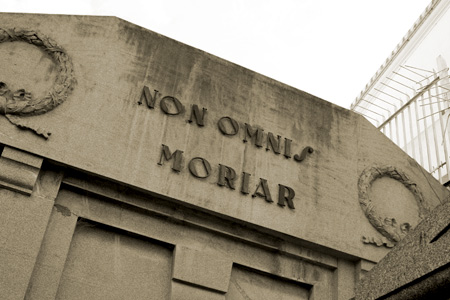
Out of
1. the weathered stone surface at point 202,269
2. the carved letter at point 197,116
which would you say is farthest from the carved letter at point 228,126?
the weathered stone surface at point 202,269

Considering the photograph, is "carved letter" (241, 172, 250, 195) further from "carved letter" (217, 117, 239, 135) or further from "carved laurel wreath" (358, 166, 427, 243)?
"carved laurel wreath" (358, 166, 427, 243)

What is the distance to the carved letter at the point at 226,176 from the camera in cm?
949

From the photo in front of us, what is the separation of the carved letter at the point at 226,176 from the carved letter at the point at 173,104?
999 mm

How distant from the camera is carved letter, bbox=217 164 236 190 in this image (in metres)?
9.49

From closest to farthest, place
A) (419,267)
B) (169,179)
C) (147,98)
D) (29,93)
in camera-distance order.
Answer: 1. (419,267)
2. (29,93)
3. (169,179)
4. (147,98)

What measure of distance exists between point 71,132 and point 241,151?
8.27ft

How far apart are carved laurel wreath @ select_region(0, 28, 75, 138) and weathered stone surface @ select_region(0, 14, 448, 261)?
73 millimetres

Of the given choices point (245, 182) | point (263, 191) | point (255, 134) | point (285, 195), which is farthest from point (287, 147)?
point (245, 182)

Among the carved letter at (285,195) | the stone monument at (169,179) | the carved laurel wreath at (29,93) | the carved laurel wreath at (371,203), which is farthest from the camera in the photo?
the carved laurel wreath at (371,203)

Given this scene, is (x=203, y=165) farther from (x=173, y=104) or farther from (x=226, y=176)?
(x=173, y=104)

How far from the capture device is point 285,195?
9.85 meters

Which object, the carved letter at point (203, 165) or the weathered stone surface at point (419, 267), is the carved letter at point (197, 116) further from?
the weathered stone surface at point (419, 267)

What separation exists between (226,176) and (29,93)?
9.47 feet

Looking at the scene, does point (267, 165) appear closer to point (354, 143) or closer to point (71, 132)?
point (354, 143)
